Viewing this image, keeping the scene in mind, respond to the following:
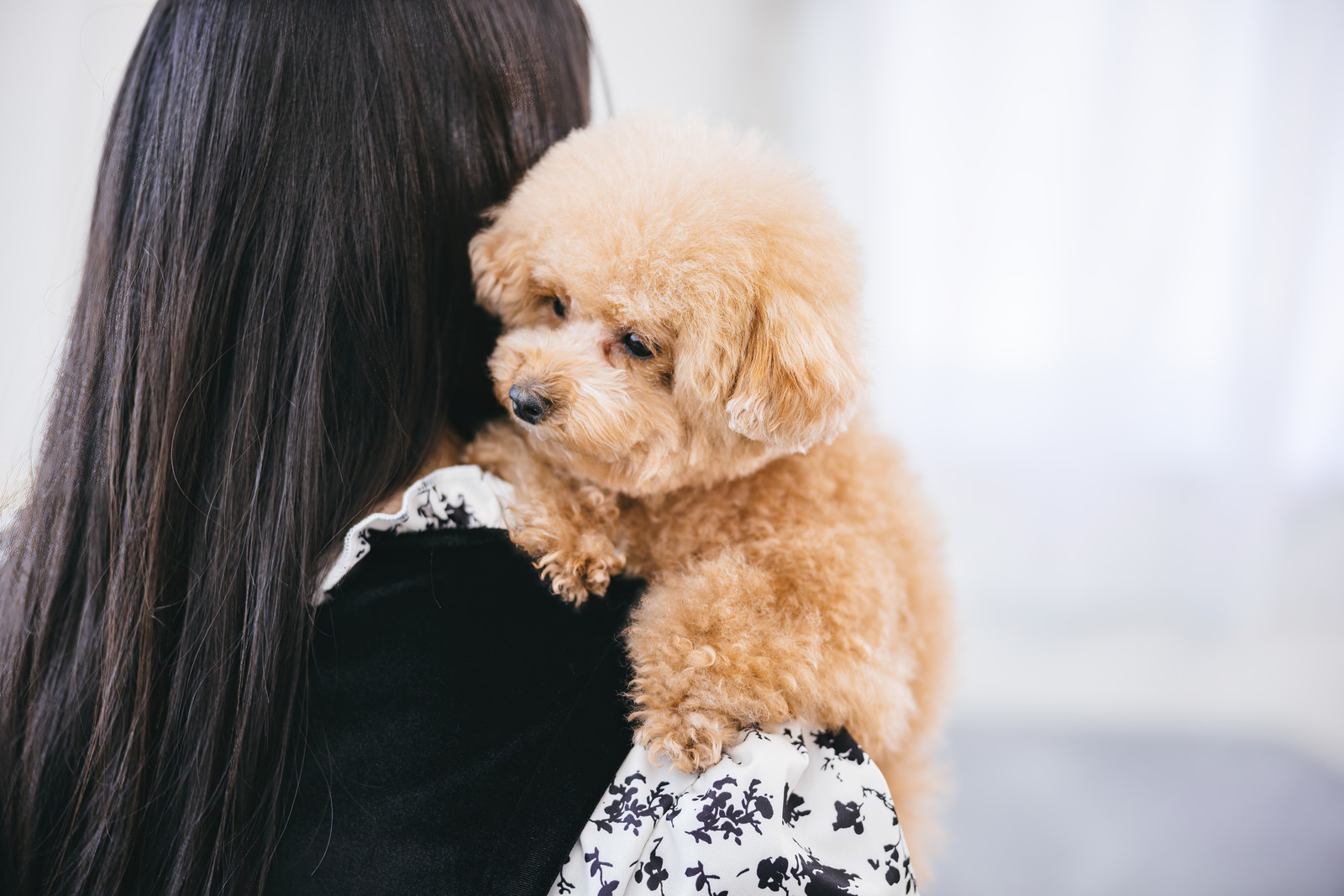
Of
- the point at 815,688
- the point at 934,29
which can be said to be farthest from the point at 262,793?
the point at 934,29

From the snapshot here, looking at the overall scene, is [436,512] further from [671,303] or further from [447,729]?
[671,303]

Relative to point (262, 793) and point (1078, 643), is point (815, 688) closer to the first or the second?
point (262, 793)

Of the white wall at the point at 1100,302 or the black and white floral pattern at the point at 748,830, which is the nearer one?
the black and white floral pattern at the point at 748,830

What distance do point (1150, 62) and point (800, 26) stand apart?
2.96 ft

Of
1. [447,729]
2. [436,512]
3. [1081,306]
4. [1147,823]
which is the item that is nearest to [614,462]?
[436,512]

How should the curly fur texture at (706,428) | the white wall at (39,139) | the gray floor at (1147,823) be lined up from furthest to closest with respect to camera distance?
the gray floor at (1147,823), the white wall at (39,139), the curly fur texture at (706,428)

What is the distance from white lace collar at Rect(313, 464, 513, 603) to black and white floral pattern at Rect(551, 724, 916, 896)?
0.81 feet

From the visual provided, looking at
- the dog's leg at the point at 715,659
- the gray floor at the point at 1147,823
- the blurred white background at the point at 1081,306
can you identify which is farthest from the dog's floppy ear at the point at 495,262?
the gray floor at the point at 1147,823

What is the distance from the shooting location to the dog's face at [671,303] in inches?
25.8

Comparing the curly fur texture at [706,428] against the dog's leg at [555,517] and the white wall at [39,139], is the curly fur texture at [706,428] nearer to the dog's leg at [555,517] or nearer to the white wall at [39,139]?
the dog's leg at [555,517]

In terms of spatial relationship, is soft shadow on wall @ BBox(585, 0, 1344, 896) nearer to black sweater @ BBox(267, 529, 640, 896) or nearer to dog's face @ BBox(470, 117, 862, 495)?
dog's face @ BBox(470, 117, 862, 495)

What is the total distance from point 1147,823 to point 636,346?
1.94m

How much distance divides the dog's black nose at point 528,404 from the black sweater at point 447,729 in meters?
0.13

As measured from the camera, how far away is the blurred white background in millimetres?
1563
